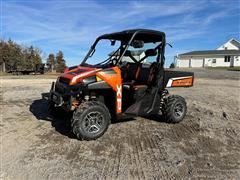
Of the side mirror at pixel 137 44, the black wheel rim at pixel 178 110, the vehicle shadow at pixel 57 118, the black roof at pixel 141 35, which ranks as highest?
the black roof at pixel 141 35

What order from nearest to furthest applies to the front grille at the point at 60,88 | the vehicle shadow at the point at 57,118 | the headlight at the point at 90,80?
the headlight at the point at 90,80
the front grille at the point at 60,88
the vehicle shadow at the point at 57,118

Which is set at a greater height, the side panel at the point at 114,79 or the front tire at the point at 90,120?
the side panel at the point at 114,79

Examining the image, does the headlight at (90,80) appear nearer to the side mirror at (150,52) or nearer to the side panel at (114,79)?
the side panel at (114,79)

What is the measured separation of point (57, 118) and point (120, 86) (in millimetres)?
1936

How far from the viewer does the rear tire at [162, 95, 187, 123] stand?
541 centimetres

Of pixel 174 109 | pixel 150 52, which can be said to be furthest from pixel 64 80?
pixel 174 109

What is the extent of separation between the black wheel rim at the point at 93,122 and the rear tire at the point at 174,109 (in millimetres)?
1721

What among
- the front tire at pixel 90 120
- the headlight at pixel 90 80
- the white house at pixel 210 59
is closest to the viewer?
the front tire at pixel 90 120

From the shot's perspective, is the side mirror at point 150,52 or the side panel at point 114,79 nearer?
the side panel at point 114,79

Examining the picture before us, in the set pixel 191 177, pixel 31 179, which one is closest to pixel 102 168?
pixel 31 179

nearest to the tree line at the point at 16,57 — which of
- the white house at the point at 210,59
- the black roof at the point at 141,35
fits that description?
the white house at the point at 210,59

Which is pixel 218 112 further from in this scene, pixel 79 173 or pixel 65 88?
pixel 79 173

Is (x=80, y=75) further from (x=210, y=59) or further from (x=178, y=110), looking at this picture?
(x=210, y=59)

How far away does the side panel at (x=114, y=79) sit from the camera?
4480 millimetres
